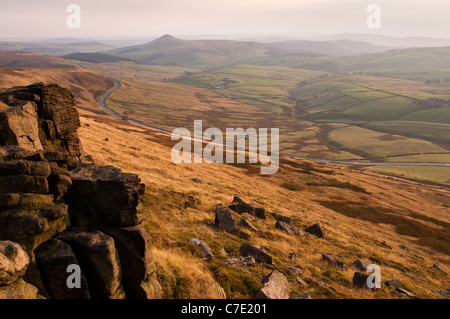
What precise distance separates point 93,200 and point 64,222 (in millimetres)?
1834

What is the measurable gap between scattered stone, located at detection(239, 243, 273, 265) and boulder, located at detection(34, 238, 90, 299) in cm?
1380

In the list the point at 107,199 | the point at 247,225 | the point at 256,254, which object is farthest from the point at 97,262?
the point at 247,225

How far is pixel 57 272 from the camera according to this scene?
12.4 meters

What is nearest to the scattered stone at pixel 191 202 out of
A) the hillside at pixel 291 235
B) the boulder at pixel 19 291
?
the hillside at pixel 291 235

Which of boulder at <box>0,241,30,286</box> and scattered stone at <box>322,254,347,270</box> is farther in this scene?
scattered stone at <box>322,254,347,270</box>

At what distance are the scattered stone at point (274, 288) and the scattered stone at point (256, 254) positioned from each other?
315 centimetres

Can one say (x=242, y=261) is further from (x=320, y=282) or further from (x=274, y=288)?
(x=320, y=282)

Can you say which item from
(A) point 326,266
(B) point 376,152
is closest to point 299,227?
(A) point 326,266

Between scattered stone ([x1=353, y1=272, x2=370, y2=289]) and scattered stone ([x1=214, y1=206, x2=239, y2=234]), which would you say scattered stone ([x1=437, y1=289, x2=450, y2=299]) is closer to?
scattered stone ([x1=353, y1=272, x2=370, y2=289])

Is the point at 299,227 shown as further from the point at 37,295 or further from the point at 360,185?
the point at 360,185

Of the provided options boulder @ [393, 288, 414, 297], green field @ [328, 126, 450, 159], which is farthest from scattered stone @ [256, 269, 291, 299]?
green field @ [328, 126, 450, 159]

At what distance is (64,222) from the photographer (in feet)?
46.7

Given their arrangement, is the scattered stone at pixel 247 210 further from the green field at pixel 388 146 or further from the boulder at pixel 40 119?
the green field at pixel 388 146

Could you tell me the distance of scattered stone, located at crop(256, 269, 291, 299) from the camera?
55.6ft
